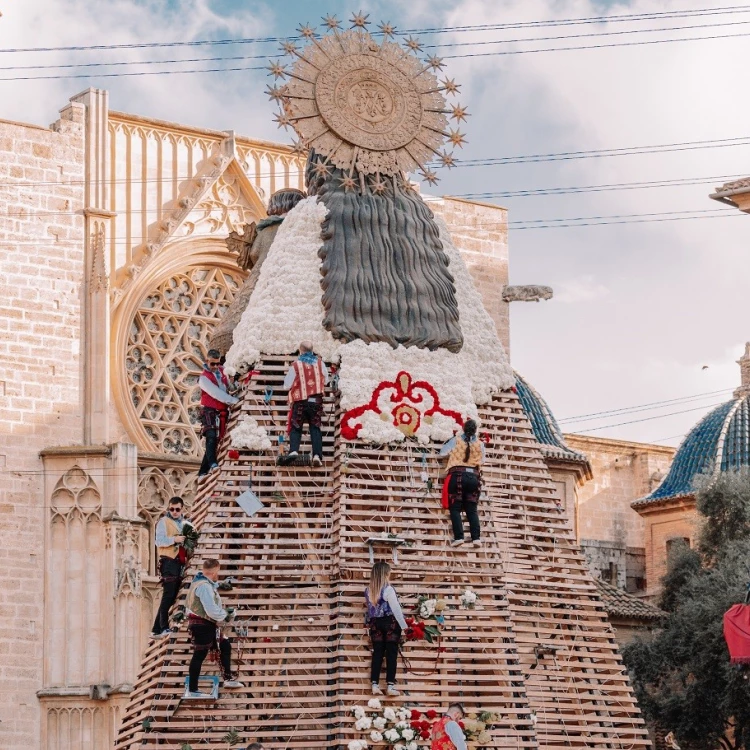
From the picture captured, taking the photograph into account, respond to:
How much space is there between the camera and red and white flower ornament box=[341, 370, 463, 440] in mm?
23641

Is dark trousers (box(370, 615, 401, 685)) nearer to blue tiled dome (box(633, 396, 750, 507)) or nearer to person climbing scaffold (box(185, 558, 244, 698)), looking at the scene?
person climbing scaffold (box(185, 558, 244, 698))

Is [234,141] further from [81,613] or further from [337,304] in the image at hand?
[337,304]

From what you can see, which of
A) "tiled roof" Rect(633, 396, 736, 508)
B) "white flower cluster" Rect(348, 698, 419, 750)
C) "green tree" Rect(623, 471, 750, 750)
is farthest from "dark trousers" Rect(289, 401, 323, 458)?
"tiled roof" Rect(633, 396, 736, 508)

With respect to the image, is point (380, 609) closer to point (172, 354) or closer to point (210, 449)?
point (210, 449)

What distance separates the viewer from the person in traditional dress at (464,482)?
23234 millimetres

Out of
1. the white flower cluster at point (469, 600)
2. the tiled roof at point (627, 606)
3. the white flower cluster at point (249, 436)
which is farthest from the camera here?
the tiled roof at point (627, 606)

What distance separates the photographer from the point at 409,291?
2438cm

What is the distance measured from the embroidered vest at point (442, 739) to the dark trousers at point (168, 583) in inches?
133

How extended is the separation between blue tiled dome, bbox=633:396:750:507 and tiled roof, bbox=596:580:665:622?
2.72 meters

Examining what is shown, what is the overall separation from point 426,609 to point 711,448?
2638cm

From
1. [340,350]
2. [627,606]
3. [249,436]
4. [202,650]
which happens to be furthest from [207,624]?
[627,606]

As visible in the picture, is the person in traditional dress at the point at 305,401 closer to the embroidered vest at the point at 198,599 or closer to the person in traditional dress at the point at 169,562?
the person in traditional dress at the point at 169,562

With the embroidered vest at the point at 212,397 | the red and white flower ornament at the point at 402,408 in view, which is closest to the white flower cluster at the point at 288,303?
the embroidered vest at the point at 212,397

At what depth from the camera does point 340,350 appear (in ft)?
78.5
